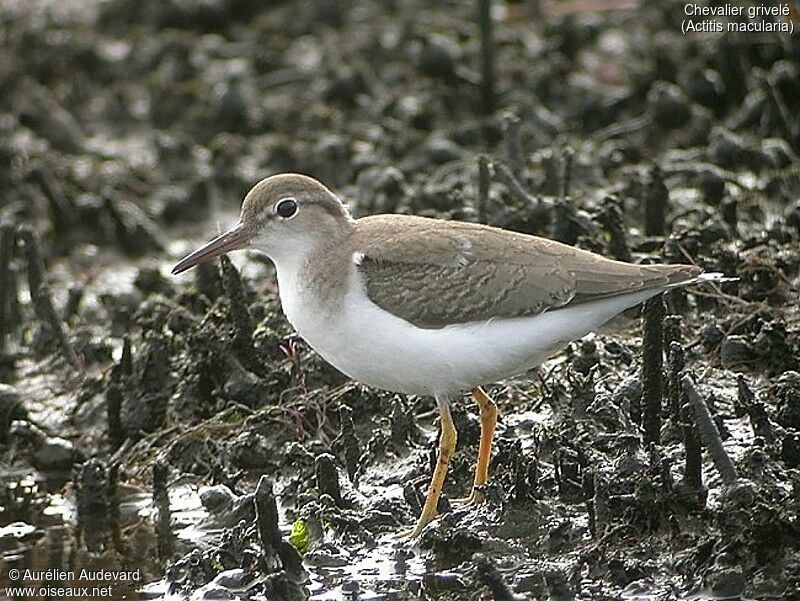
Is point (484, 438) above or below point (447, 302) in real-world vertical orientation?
below

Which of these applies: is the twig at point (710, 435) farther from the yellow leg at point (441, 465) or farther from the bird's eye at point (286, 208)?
the bird's eye at point (286, 208)

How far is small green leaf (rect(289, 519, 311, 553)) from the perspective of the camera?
7.45m

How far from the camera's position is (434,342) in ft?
23.7

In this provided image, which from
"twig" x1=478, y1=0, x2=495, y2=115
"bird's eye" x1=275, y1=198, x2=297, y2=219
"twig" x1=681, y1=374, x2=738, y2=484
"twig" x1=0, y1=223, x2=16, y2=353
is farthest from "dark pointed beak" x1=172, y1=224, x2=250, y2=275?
"twig" x1=478, y1=0, x2=495, y2=115

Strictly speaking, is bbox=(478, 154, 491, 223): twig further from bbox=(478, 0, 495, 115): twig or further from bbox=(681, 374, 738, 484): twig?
bbox=(681, 374, 738, 484): twig

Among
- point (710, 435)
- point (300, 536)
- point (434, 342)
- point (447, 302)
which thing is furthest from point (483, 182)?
point (710, 435)

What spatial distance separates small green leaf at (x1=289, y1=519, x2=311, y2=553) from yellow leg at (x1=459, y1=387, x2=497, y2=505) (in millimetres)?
814

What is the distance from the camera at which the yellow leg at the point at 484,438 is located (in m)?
7.70

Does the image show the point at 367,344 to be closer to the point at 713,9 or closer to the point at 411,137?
the point at 411,137

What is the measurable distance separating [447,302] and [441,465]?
825mm

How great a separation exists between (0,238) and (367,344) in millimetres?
4024

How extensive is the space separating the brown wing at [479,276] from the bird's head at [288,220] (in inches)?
10.5

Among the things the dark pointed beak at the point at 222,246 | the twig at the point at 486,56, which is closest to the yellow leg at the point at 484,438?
the dark pointed beak at the point at 222,246

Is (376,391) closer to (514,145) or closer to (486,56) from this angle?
(514,145)
